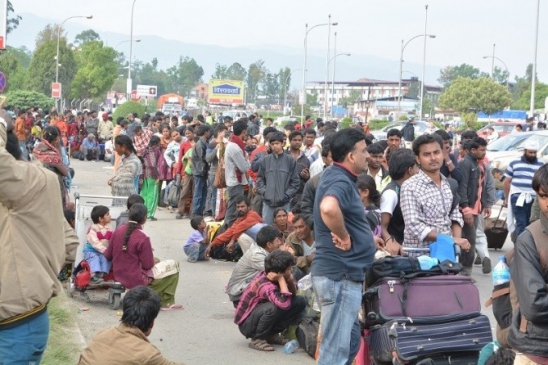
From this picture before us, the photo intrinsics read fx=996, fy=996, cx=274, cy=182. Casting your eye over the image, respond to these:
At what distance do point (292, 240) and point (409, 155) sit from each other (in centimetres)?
214

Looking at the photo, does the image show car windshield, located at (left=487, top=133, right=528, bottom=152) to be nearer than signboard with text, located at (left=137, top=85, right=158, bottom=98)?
Yes

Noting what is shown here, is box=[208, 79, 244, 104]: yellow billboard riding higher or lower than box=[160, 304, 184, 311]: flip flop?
higher

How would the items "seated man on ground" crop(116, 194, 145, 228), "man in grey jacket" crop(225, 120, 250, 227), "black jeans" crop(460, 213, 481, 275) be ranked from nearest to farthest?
"seated man on ground" crop(116, 194, 145, 228), "black jeans" crop(460, 213, 481, 275), "man in grey jacket" crop(225, 120, 250, 227)

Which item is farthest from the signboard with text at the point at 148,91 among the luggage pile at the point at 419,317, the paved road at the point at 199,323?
the luggage pile at the point at 419,317

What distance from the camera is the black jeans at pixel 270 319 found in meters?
9.34

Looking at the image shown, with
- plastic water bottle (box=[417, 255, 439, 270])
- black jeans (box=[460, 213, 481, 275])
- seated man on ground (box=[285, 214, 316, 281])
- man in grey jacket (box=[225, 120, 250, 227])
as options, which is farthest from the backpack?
man in grey jacket (box=[225, 120, 250, 227])

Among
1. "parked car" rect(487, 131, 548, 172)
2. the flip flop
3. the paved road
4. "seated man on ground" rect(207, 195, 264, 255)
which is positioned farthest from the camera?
"parked car" rect(487, 131, 548, 172)

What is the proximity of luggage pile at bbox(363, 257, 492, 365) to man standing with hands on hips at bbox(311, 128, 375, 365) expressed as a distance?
41 cm

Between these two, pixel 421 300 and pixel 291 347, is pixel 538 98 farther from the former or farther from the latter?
pixel 421 300

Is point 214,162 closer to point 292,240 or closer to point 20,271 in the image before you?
point 292,240

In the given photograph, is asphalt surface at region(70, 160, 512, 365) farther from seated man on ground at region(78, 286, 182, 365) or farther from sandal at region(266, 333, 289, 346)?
seated man on ground at region(78, 286, 182, 365)

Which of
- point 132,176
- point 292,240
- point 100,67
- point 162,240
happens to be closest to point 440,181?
point 292,240

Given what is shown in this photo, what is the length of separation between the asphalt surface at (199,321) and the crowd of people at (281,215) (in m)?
0.26

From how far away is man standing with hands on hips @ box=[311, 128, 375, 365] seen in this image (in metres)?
6.84
